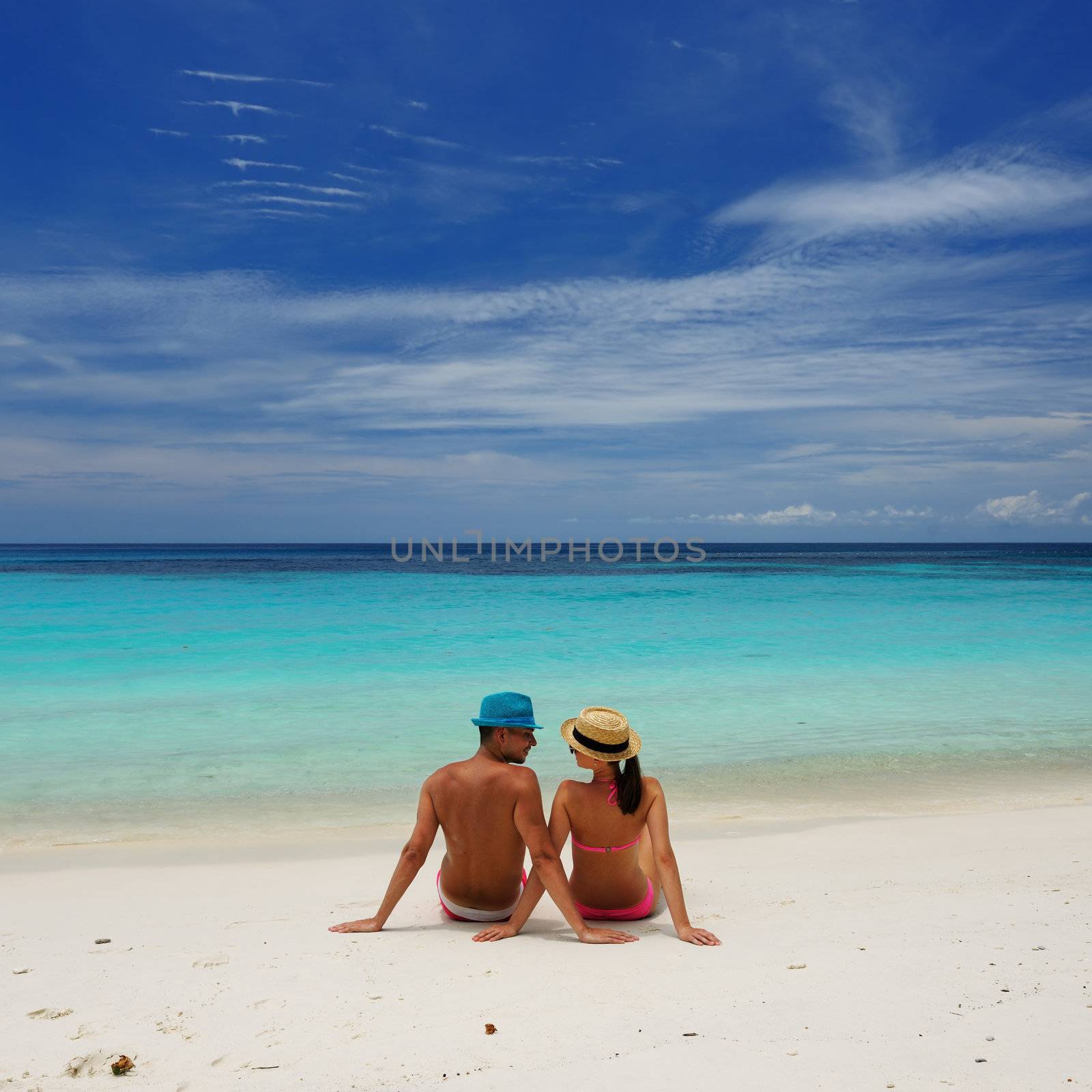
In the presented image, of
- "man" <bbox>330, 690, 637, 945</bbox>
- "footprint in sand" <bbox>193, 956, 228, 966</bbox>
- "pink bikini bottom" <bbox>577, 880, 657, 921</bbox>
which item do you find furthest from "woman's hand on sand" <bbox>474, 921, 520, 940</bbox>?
"footprint in sand" <bbox>193, 956, 228, 966</bbox>

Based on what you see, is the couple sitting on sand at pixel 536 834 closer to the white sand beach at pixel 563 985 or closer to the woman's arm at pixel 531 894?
the woman's arm at pixel 531 894

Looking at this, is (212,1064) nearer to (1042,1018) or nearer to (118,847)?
(1042,1018)

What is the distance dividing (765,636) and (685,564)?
4292 centimetres

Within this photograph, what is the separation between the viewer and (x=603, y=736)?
150 inches

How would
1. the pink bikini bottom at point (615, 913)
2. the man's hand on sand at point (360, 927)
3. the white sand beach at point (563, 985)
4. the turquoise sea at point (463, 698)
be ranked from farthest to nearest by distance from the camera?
the turquoise sea at point (463, 698), the pink bikini bottom at point (615, 913), the man's hand on sand at point (360, 927), the white sand beach at point (563, 985)

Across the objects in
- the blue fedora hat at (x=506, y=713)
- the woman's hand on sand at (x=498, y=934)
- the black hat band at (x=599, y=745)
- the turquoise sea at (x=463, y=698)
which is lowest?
the turquoise sea at (x=463, y=698)

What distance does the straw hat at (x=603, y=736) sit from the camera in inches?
149

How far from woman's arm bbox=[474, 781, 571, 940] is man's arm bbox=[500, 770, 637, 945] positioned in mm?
53

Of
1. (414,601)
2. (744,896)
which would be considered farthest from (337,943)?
(414,601)

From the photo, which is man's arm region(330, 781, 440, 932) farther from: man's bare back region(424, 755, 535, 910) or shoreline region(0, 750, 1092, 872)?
shoreline region(0, 750, 1092, 872)

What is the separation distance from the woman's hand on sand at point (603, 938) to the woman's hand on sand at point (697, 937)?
0.20m

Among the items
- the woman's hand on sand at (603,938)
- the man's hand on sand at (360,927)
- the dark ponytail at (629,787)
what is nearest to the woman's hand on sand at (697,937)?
the woman's hand on sand at (603,938)

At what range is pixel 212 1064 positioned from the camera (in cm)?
274

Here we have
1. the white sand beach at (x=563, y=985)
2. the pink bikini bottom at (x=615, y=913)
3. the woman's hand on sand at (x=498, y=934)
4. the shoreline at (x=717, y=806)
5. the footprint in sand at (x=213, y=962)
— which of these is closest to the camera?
the white sand beach at (x=563, y=985)
